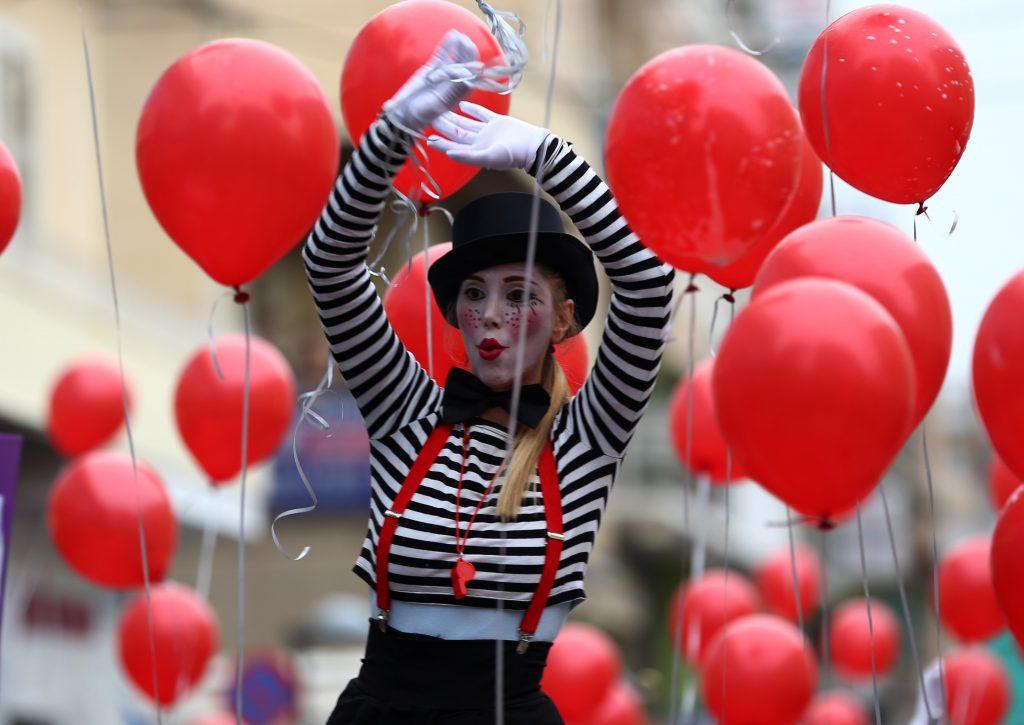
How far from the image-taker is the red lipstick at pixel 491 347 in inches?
121

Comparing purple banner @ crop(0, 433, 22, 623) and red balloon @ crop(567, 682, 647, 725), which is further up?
purple banner @ crop(0, 433, 22, 623)

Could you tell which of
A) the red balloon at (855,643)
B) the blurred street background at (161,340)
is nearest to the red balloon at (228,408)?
the blurred street background at (161,340)

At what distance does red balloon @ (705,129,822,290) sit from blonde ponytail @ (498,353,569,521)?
2.50 ft

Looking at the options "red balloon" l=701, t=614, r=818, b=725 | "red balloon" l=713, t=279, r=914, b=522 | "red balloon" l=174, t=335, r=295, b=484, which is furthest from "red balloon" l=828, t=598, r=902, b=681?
"red balloon" l=713, t=279, r=914, b=522

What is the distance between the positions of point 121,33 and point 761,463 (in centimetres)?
1270

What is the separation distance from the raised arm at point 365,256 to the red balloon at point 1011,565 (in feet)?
4.35

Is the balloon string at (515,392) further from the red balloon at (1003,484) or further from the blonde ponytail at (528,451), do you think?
the red balloon at (1003,484)

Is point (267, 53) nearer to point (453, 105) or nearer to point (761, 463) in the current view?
point (453, 105)

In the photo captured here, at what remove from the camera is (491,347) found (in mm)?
3070

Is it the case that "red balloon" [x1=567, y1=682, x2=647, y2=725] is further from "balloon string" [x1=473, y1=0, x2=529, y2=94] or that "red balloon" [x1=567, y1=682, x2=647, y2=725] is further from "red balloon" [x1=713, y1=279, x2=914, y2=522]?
"red balloon" [x1=713, y1=279, x2=914, y2=522]

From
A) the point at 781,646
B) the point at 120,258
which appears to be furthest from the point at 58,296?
the point at 781,646

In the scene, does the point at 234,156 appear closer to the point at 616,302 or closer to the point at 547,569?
the point at 616,302

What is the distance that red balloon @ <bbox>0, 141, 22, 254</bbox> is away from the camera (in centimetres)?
416

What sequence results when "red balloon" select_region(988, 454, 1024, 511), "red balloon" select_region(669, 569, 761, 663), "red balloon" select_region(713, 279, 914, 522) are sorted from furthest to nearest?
"red balloon" select_region(669, 569, 761, 663) → "red balloon" select_region(988, 454, 1024, 511) → "red balloon" select_region(713, 279, 914, 522)
